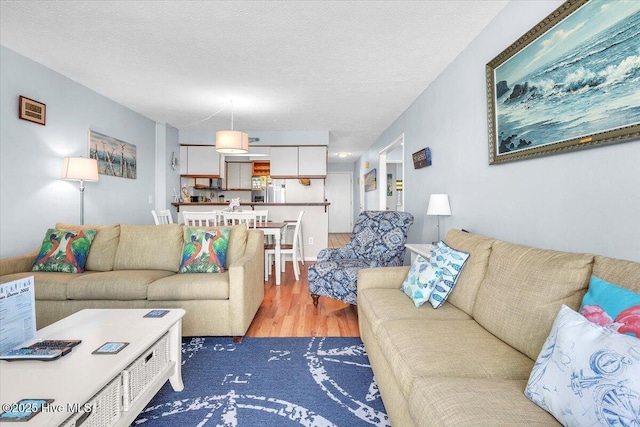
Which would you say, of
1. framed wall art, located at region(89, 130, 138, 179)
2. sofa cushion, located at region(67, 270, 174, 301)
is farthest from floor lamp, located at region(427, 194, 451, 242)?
framed wall art, located at region(89, 130, 138, 179)

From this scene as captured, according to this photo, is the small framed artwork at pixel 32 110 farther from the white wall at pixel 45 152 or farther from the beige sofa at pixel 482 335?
the beige sofa at pixel 482 335

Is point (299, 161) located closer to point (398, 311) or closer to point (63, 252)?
point (63, 252)

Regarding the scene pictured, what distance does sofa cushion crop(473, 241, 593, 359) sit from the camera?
1208mm

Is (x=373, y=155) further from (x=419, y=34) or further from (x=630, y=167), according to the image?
(x=630, y=167)

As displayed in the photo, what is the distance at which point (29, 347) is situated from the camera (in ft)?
4.47

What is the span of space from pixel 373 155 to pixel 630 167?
5.93m

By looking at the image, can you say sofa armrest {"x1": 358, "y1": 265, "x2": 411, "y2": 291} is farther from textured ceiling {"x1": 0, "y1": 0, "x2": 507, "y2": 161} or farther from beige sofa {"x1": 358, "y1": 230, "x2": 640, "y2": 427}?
textured ceiling {"x1": 0, "y1": 0, "x2": 507, "y2": 161}

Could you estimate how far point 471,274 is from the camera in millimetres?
1810

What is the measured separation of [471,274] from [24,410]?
2017mm

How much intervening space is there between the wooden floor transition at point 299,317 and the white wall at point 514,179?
1.36 m

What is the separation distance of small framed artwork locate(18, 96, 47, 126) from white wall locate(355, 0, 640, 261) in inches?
Answer: 158

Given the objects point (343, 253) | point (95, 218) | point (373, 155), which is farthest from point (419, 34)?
point (373, 155)

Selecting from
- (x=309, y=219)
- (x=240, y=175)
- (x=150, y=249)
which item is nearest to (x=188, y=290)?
(x=150, y=249)

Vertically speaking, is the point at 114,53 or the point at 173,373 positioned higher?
the point at 114,53
